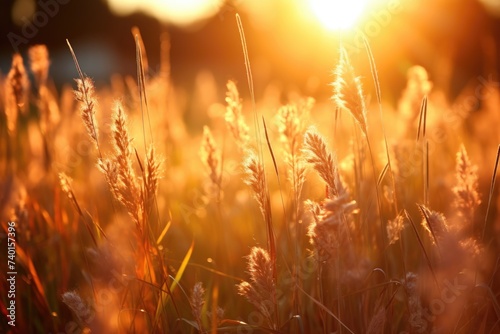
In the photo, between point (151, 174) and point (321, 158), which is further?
point (151, 174)

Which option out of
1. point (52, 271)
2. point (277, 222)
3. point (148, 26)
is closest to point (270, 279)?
point (52, 271)

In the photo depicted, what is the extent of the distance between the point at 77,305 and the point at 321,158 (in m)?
0.82

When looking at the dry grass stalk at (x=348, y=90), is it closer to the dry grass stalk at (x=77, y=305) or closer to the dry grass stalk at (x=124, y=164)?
the dry grass stalk at (x=124, y=164)

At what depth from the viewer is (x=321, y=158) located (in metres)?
1.36

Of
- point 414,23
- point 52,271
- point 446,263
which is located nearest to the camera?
point 446,263

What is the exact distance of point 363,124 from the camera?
157cm

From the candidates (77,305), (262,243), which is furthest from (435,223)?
(262,243)

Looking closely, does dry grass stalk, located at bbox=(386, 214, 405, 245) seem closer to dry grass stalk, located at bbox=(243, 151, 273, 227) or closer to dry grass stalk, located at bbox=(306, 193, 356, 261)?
dry grass stalk, located at bbox=(306, 193, 356, 261)

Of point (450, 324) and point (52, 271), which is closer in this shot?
point (450, 324)

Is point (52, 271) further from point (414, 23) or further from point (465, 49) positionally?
point (465, 49)

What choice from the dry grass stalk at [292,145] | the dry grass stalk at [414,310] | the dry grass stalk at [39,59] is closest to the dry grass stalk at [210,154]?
the dry grass stalk at [292,145]

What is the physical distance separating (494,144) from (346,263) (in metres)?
2.23

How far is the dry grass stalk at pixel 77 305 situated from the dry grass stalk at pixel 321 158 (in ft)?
2.54

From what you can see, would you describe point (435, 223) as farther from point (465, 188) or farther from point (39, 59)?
point (39, 59)
